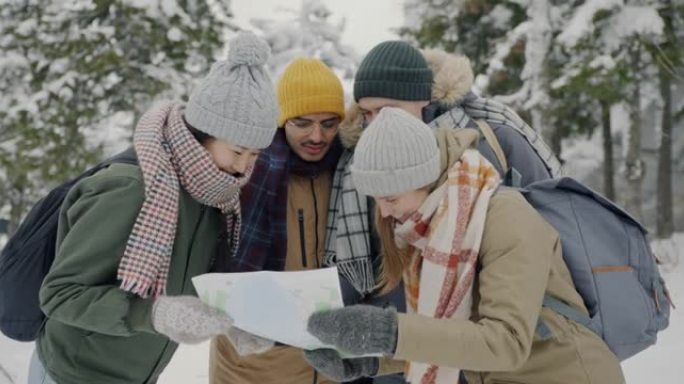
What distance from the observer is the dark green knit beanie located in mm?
3088

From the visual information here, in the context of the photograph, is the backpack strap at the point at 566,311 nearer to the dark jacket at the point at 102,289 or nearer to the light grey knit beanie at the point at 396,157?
the light grey knit beanie at the point at 396,157

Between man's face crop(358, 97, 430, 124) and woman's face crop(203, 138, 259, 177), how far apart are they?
77cm

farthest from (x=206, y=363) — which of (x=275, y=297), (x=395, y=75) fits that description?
(x=275, y=297)

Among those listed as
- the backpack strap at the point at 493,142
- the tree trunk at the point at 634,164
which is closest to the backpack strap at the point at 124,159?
the backpack strap at the point at 493,142

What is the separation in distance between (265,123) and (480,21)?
12248mm

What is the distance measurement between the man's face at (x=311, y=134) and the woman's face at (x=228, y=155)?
0.67 metres

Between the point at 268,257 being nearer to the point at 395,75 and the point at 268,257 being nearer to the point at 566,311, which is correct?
the point at 395,75

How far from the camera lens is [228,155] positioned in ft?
8.19

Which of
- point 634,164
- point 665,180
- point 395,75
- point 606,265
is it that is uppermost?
point 395,75

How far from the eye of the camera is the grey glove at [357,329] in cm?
199

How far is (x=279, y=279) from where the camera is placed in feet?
6.83

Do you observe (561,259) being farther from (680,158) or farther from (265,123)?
(680,158)

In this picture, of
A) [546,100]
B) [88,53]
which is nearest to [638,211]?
[546,100]

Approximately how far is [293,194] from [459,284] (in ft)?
3.93
